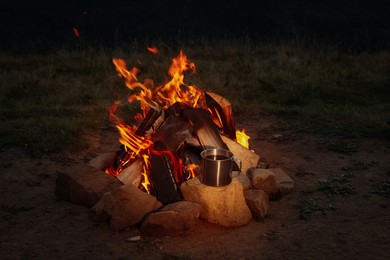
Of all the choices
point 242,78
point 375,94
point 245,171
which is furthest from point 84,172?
point 375,94

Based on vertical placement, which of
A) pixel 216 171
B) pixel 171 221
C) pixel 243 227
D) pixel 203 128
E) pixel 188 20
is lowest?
pixel 243 227

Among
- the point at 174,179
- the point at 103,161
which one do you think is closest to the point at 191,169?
the point at 174,179

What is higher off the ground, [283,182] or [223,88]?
[223,88]

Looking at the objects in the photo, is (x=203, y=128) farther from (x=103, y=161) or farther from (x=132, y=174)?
(x=103, y=161)

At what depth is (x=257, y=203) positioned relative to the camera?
12.7 feet

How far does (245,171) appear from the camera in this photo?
4.70 metres

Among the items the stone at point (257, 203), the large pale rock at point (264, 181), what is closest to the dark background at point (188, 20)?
the large pale rock at point (264, 181)

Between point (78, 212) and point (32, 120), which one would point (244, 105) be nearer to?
point (32, 120)

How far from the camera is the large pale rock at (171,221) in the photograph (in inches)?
142

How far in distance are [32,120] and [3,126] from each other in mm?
419

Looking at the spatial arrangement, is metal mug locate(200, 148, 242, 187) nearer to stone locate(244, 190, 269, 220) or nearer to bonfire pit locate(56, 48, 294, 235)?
bonfire pit locate(56, 48, 294, 235)

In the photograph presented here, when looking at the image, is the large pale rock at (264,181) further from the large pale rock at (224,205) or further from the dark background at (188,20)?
the dark background at (188,20)

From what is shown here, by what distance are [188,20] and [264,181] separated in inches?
800

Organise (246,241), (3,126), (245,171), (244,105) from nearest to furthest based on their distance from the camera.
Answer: (246,241), (245,171), (3,126), (244,105)
